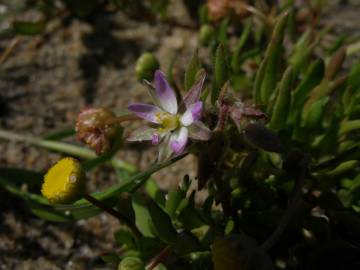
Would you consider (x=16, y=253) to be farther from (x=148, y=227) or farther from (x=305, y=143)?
(x=305, y=143)

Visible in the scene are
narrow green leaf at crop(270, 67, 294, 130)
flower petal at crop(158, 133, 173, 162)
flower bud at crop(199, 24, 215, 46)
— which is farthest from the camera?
flower bud at crop(199, 24, 215, 46)

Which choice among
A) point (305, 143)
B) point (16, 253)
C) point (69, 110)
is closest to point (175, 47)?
point (69, 110)

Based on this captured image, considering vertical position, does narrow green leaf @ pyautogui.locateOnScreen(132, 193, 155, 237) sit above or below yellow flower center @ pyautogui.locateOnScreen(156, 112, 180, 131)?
below

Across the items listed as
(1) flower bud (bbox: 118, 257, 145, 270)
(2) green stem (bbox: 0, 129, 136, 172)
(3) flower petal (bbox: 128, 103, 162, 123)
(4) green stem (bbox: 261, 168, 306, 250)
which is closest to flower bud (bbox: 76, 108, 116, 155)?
(3) flower petal (bbox: 128, 103, 162, 123)

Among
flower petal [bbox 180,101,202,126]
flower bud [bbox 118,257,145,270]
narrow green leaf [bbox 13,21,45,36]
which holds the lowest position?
flower bud [bbox 118,257,145,270]

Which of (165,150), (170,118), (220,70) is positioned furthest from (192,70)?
(165,150)

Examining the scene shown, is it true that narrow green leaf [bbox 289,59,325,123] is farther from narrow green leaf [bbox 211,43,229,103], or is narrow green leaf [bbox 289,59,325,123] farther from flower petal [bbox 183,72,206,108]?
flower petal [bbox 183,72,206,108]
